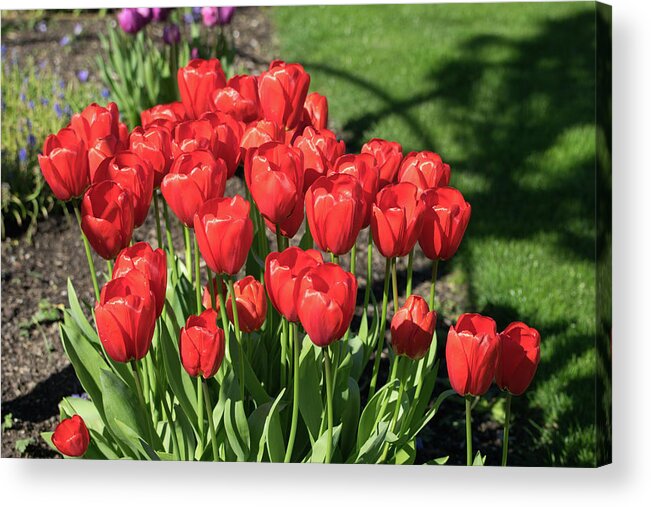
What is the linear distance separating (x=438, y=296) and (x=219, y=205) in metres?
1.65

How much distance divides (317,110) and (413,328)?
1.89 feet

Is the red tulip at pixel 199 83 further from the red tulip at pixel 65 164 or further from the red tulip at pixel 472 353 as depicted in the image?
the red tulip at pixel 472 353

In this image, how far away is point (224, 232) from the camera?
154cm

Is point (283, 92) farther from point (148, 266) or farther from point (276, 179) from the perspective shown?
point (148, 266)

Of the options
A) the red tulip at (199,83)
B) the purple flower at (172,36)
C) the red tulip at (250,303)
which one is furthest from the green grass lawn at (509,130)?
the red tulip at (199,83)

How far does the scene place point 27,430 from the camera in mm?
2486

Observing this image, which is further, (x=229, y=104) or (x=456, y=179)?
(x=456, y=179)

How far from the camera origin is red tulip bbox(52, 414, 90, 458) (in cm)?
180

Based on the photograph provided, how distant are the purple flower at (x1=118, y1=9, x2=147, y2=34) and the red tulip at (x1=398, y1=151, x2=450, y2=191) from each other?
1860 millimetres

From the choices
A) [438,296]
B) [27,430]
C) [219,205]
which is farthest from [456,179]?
[219,205]

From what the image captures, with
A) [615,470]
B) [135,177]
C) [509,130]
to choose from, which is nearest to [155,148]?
[135,177]

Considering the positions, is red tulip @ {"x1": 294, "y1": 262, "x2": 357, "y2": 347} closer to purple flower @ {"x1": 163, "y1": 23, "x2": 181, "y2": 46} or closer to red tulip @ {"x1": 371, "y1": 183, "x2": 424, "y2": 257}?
red tulip @ {"x1": 371, "y1": 183, "x2": 424, "y2": 257}

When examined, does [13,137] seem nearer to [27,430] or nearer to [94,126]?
[27,430]

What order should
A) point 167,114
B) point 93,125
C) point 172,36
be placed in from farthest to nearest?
point 172,36
point 167,114
point 93,125
